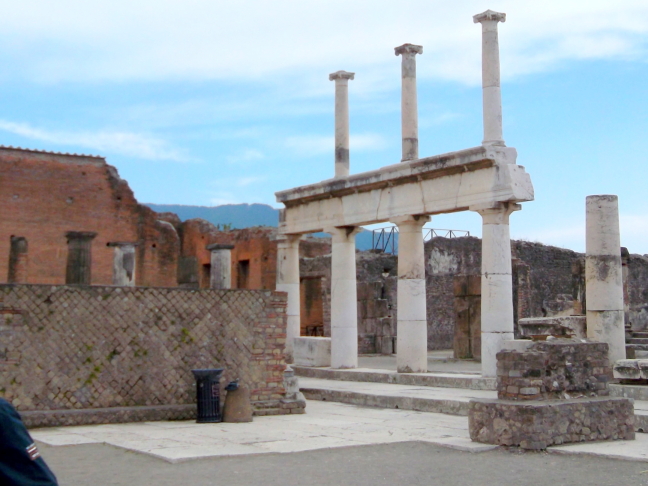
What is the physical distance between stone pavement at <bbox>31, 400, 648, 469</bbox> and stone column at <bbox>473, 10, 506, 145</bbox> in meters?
4.87

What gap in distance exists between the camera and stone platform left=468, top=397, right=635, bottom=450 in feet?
26.9

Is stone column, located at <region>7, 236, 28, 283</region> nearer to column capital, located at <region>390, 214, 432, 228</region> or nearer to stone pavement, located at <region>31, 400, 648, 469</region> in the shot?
column capital, located at <region>390, 214, 432, 228</region>

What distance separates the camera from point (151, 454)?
26.3ft

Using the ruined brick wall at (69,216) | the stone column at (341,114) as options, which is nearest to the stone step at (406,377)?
the stone column at (341,114)

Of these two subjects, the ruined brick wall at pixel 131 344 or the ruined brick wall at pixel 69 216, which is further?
the ruined brick wall at pixel 69 216

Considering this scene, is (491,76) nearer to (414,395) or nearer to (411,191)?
(411,191)

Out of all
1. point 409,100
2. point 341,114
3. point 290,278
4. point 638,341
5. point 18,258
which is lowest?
point 638,341

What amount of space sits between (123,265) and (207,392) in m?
10.9

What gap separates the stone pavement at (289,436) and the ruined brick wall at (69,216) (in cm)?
1833

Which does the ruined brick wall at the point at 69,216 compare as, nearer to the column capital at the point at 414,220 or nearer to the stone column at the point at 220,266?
the stone column at the point at 220,266

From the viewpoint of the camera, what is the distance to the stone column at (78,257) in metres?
18.1

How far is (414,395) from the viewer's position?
491 inches

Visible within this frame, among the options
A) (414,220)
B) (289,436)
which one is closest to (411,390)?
(414,220)

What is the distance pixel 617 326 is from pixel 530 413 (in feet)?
19.0
